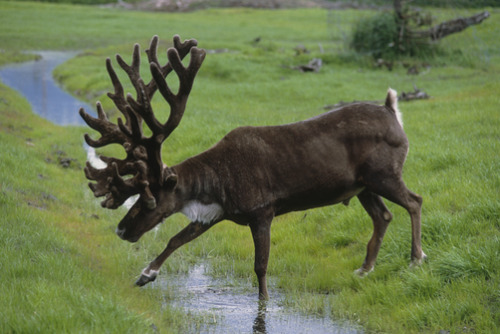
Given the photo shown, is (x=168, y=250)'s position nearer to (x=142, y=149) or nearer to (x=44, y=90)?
(x=142, y=149)

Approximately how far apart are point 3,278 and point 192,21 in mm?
48671

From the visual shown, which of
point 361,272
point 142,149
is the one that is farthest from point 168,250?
point 361,272

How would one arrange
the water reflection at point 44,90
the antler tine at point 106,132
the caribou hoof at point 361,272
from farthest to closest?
the water reflection at point 44,90 < the caribou hoof at point 361,272 < the antler tine at point 106,132

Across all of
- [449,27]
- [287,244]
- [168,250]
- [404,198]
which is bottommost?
[449,27]

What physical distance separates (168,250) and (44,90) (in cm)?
1829

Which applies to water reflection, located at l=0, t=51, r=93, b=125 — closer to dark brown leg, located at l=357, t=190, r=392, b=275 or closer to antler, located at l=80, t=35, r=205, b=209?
antler, located at l=80, t=35, r=205, b=209

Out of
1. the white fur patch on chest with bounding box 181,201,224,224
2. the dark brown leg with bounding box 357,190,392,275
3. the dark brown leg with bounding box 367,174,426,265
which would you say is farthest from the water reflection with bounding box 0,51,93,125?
the dark brown leg with bounding box 367,174,426,265

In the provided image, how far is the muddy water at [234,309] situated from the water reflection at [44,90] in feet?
38.1

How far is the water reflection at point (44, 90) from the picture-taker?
18703 mm

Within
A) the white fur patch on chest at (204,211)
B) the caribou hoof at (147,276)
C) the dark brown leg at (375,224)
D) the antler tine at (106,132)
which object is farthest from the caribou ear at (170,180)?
the dark brown leg at (375,224)

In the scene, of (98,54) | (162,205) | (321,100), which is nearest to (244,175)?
(162,205)

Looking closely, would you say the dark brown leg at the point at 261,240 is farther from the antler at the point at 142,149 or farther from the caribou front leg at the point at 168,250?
the antler at the point at 142,149

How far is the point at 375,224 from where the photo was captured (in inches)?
267

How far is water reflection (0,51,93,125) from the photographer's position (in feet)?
61.4
